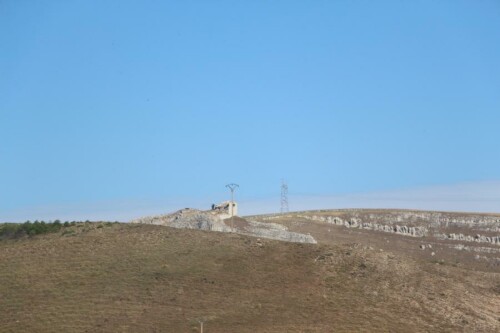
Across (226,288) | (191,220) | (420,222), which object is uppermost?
(420,222)

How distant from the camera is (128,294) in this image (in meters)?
40.9

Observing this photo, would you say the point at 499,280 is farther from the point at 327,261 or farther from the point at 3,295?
the point at 3,295

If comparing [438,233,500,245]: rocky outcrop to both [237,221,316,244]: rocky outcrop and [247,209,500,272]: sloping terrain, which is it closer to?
[247,209,500,272]: sloping terrain

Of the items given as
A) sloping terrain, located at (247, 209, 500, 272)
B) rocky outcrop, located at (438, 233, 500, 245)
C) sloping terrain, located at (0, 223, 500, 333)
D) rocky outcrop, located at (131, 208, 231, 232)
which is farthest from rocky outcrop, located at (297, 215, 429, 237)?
sloping terrain, located at (0, 223, 500, 333)

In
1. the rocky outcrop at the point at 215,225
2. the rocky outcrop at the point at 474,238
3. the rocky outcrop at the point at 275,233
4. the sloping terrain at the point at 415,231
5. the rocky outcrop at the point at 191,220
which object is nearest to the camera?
the rocky outcrop at the point at 275,233

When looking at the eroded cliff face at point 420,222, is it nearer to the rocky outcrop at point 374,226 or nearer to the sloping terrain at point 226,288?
the rocky outcrop at point 374,226

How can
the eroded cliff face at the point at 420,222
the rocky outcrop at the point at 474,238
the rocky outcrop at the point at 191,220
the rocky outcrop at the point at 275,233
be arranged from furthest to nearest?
the eroded cliff face at the point at 420,222 → the rocky outcrop at the point at 474,238 → the rocky outcrop at the point at 191,220 → the rocky outcrop at the point at 275,233

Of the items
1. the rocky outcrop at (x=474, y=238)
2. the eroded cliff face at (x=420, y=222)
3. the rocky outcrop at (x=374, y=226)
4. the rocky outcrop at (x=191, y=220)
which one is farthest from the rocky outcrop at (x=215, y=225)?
the rocky outcrop at (x=474, y=238)

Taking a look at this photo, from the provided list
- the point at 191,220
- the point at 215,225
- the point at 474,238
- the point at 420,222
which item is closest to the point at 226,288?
the point at 215,225

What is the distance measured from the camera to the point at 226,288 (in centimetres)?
4138

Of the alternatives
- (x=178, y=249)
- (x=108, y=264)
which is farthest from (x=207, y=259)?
(x=108, y=264)

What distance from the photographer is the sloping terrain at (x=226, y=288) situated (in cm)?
3684

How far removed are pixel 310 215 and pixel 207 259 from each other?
5091cm

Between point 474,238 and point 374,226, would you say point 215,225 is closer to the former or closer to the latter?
point 374,226
